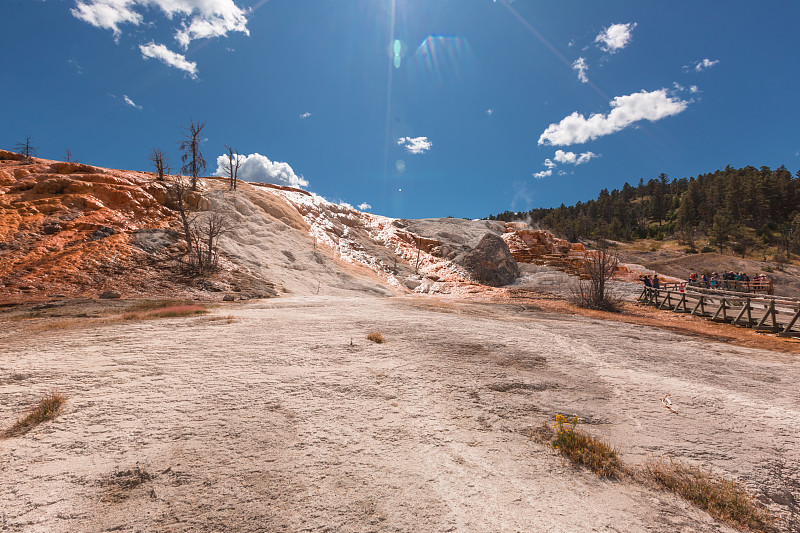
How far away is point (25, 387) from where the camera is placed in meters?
4.82

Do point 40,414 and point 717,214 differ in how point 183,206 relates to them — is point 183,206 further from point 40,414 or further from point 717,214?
point 717,214

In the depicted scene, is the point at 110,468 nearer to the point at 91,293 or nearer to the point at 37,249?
the point at 91,293

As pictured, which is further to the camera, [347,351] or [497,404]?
[347,351]

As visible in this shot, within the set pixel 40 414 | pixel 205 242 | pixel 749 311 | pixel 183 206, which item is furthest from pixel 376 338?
pixel 183 206

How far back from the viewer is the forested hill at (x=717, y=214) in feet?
203

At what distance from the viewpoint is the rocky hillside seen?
1678cm

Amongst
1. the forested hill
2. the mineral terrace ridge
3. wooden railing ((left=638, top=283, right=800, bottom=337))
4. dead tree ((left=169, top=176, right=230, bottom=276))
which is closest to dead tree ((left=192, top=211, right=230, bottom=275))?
dead tree ((left=169, top=176, right=230, bottom=276))

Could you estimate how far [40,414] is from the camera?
13.3ft

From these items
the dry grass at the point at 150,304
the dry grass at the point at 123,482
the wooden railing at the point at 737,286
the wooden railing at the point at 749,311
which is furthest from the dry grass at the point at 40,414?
the wooden railing at the point at 737,286

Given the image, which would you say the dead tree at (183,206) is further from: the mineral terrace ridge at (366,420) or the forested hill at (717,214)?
the forested hill at (717,214)

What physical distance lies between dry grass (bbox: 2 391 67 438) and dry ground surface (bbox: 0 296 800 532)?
12 centimetres

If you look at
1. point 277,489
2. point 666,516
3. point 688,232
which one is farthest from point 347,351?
point 688,232

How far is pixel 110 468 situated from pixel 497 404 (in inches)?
Result: 184

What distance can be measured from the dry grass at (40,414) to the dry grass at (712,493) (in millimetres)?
6903
